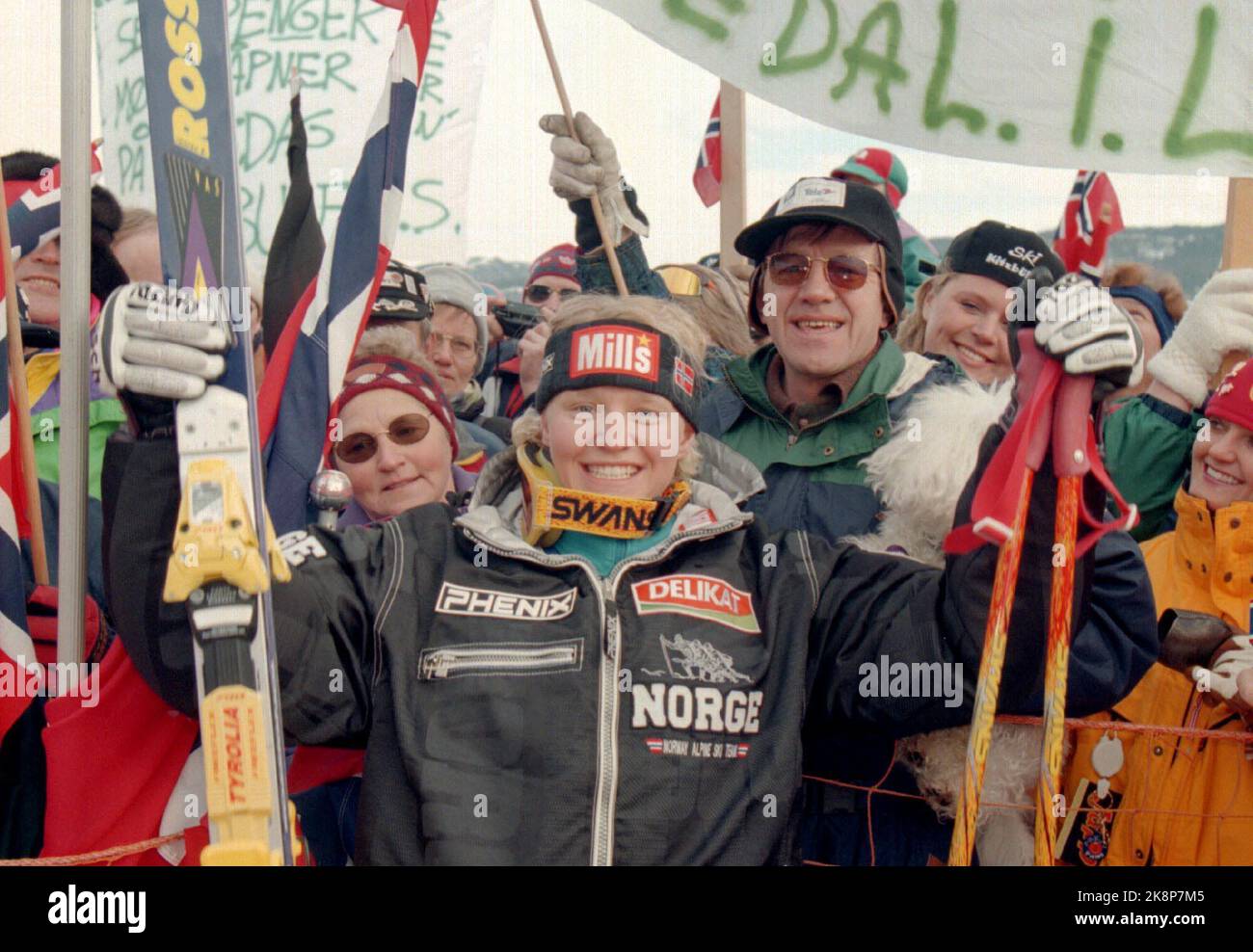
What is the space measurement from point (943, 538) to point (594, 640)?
0.81m

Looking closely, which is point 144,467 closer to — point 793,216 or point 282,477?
point 282,477

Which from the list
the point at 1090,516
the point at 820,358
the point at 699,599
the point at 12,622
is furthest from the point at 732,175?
the point at 12,622

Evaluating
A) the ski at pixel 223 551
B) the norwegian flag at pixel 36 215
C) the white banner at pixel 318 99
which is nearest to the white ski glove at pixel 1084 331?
the ski at pixel 223 551

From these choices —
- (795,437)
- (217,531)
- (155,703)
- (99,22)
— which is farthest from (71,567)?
(99,22)

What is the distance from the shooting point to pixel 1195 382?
12.2 ft

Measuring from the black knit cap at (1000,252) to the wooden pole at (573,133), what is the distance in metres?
1.02

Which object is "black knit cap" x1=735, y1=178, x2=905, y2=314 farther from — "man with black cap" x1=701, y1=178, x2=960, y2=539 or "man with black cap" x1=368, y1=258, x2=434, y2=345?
"man with black cap" x1=368, y1=258, x2=434, y2=345

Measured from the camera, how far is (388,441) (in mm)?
3818

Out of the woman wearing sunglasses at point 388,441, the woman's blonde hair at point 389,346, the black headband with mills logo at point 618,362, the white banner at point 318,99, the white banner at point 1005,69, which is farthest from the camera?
the white banner at point 318,99

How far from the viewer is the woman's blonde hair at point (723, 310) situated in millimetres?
4500

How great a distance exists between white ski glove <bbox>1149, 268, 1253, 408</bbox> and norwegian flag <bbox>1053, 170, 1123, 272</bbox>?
5.45 feet

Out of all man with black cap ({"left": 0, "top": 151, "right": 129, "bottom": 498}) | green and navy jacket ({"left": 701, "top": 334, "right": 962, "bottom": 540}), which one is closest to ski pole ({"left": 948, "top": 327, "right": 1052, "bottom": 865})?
green and navy jacket ({"left": 701, "top": 334, "right": 962, "bottom": 540})

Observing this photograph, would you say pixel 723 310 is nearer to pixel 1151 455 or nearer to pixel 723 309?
pixel 723 309

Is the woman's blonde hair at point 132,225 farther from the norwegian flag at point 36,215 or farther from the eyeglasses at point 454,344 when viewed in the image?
the eyeglasses at point 454,344
